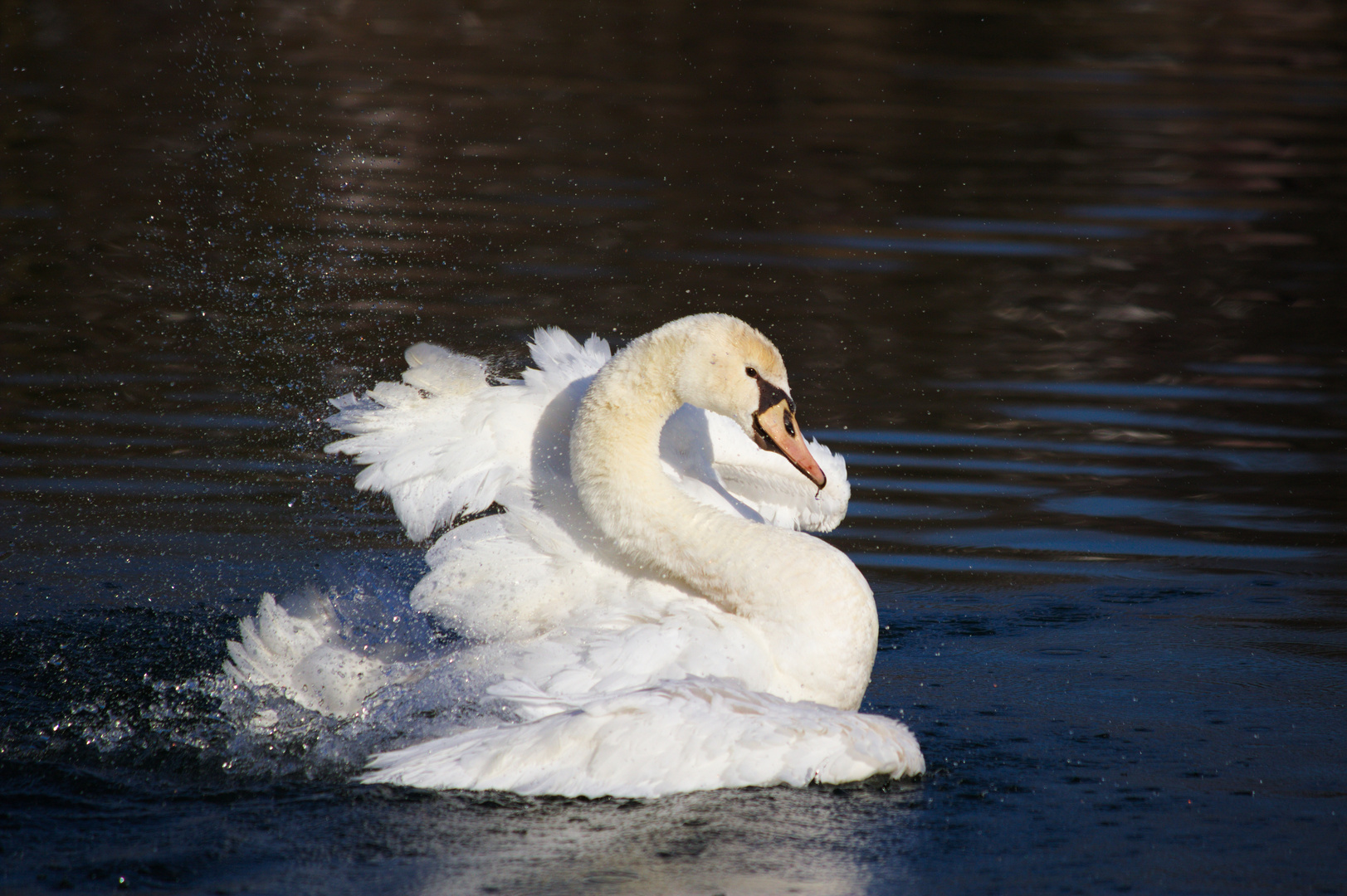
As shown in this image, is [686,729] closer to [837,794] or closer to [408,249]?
[837,794]

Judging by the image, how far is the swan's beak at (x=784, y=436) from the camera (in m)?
5.95

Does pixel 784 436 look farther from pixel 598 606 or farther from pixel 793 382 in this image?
pixel 793 382

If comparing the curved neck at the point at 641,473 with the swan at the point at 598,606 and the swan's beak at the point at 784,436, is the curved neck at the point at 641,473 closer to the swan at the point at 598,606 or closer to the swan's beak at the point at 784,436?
the swan at the point at 598,606

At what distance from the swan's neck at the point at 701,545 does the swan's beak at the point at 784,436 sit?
0.85 feet

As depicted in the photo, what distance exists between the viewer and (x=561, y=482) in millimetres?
6305

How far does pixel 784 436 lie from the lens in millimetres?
5977

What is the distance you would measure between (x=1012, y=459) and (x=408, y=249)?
580 centimetres

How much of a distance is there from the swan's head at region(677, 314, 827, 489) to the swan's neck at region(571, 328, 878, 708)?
73 mm

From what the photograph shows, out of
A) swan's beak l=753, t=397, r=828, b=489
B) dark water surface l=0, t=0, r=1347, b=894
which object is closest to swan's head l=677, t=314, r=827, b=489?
swan's beak l=753, t=397, r=828, b=489

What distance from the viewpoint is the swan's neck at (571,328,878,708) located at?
5.66m

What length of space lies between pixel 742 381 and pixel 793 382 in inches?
188

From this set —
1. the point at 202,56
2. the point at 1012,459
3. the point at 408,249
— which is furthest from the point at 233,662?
the point at 202,56

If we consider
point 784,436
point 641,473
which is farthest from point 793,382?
point 641,473

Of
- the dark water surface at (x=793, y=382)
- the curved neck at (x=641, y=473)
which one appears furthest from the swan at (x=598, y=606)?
the dark water surface at (x=793, y=382)
